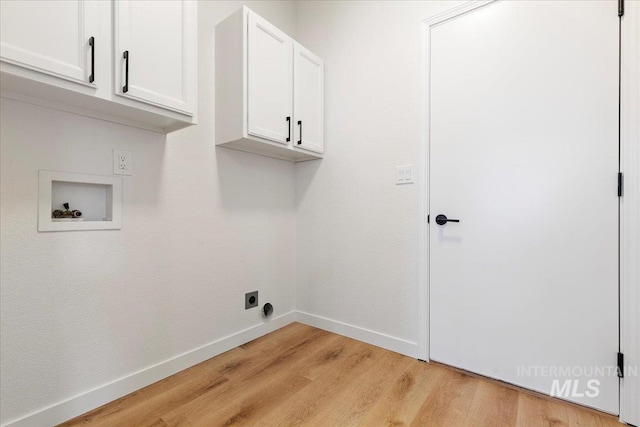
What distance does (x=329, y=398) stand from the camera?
5.01 feet

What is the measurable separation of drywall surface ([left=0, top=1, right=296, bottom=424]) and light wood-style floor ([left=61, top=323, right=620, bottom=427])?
0.23 metres

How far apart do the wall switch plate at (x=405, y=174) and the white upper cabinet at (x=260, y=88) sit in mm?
705

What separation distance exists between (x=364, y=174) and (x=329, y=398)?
145 centimetres

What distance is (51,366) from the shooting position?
132cm

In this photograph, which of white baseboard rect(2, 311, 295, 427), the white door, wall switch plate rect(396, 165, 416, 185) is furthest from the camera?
wall switch plate rect(396, 165, 416, 185)

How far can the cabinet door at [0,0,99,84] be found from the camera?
101 cm

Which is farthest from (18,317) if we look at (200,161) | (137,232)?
(200,161)

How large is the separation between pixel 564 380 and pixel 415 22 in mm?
2248

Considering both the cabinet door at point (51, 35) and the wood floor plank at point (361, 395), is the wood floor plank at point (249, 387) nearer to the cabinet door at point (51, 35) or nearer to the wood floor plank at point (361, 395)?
the wood floor plank at point (361, 395)

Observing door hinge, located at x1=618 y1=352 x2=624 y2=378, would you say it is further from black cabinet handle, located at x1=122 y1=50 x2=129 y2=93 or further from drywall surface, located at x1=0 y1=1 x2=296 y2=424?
black cabinet handle, located at x1=122 y1=50 x2=129 y2=93

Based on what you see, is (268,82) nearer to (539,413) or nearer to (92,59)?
(92,59)

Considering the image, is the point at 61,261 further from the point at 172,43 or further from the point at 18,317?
the point at 172,43

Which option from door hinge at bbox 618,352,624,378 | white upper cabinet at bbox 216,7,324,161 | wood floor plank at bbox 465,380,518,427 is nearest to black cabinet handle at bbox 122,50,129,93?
white upper cabinet at bbox 216,7,324,161

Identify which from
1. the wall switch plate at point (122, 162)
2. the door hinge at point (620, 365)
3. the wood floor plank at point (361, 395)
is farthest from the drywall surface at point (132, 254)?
the door hinge at point (620, 365)
